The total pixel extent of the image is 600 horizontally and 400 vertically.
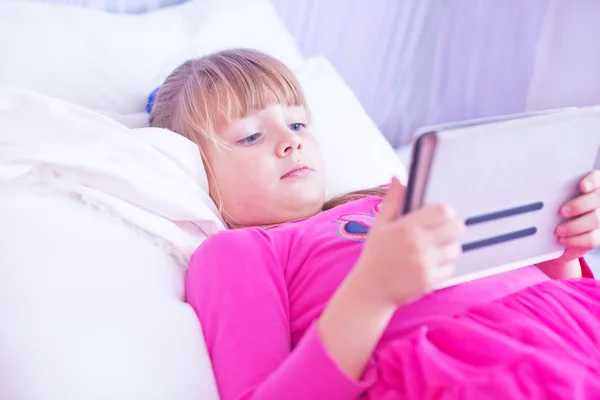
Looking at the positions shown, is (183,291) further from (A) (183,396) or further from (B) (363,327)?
(B) (363,327)

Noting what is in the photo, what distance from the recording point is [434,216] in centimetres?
50

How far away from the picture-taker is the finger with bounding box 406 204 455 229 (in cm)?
49

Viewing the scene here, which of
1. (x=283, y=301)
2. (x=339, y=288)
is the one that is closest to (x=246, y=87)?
(x=283, y=301)

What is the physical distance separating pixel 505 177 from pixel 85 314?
0.44 metres

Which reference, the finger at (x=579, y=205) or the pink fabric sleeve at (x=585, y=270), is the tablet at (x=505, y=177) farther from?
the pink fabric sleeve at (x=585, y=270)

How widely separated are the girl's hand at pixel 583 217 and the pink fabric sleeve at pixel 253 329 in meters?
0.27

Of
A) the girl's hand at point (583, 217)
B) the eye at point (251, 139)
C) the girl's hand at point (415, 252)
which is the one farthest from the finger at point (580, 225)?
the eye at point (251, 139)

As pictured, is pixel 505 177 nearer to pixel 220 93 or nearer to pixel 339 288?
pixel 339 288

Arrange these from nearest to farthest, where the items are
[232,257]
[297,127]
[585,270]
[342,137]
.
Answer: [232,257] → [585,270] → [297,127] → [342,137]

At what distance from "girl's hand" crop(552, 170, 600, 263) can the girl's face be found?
14.2 inches

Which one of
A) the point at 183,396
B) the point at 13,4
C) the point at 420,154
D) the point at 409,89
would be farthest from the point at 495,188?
the point at 409,89

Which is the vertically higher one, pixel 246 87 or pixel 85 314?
pixel 246 87

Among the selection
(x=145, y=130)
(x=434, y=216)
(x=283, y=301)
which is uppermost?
(x=434, y=216)

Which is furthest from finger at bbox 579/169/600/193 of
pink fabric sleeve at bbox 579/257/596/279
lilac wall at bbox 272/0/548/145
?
lilac wall at bbox 272/0/548/145
